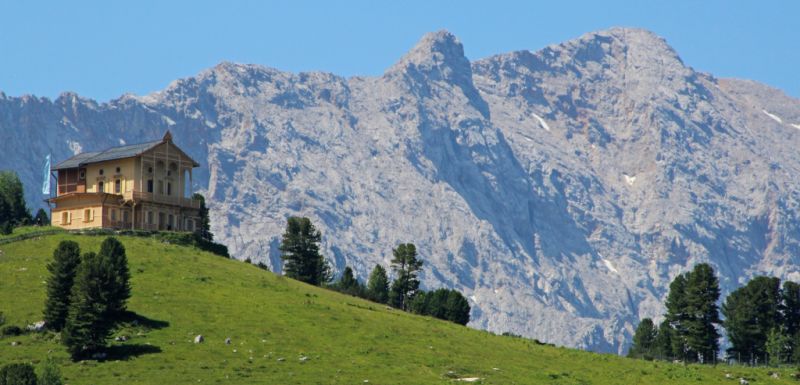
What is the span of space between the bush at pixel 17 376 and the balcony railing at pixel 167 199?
7511 cm

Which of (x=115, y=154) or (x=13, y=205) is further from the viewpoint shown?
(x=13, y=205)

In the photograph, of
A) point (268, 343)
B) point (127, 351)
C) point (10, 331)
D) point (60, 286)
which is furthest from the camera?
point (60, 286)

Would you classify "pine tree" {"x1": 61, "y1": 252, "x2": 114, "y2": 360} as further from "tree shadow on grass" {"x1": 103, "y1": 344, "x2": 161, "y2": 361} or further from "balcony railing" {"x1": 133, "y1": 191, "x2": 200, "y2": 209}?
"balcony railing" {"x1": 133, "y1": 191, "x2": 200, "y2": 209}

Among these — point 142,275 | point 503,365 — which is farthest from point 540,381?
point 142,275

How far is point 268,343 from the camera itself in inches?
4459

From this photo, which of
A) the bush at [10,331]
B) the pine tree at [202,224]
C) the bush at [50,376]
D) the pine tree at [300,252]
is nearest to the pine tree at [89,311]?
the bush at [10,331]

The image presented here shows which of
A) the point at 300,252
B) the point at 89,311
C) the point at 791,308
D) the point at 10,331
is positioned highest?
the point at 300,252

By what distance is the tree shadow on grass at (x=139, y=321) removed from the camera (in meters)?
114

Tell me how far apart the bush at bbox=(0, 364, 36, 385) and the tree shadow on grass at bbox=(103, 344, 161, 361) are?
2223 centimetres

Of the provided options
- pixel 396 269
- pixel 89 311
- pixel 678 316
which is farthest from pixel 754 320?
pixel 89 311

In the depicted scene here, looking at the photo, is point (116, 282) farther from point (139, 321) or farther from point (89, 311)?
point (89, 311)

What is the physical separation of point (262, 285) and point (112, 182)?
33.1m

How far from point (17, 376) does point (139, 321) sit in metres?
33.2

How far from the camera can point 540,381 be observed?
10975cm
